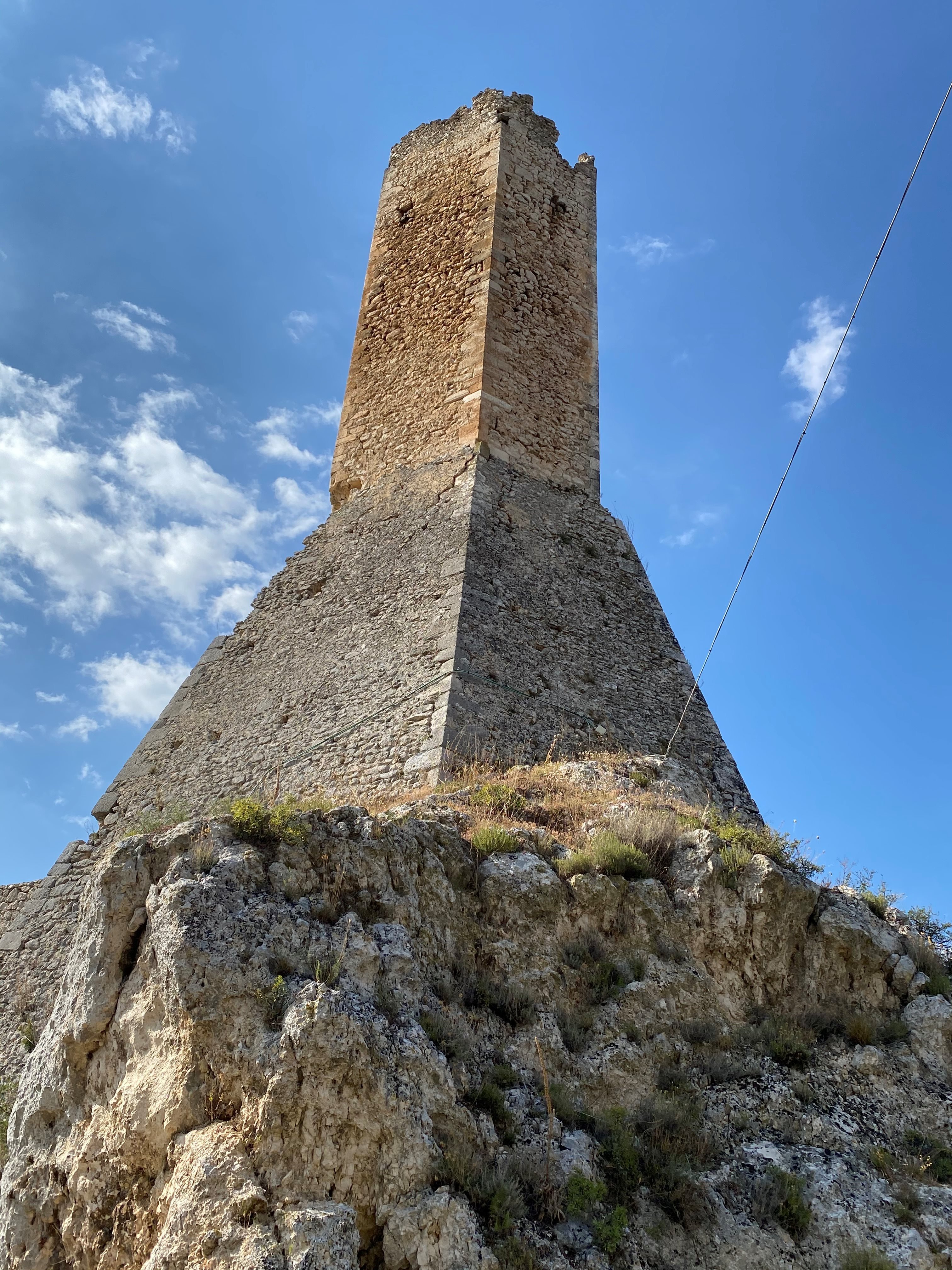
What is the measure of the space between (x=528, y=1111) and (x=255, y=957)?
52.8 inches

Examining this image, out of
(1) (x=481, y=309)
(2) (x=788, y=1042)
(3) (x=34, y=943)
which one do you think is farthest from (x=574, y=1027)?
(1) (x=481, y=309)

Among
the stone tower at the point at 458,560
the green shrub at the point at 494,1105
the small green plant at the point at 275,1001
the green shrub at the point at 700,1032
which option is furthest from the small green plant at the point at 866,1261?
the stone tower at the point at 458,560

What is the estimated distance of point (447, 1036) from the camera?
410 centimetres

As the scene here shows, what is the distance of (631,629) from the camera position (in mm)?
10164

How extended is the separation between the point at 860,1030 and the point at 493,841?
2.11 meters

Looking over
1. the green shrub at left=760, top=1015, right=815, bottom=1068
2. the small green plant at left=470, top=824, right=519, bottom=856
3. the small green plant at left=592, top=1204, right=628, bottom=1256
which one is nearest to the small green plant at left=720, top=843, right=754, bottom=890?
the green shrub at left=760, top=1015, right=815, bottom=1068

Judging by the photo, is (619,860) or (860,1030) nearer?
(860,1030)

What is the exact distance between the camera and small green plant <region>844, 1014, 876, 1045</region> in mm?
4805

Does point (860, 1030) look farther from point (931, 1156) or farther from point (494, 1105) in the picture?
point (494, 1105)

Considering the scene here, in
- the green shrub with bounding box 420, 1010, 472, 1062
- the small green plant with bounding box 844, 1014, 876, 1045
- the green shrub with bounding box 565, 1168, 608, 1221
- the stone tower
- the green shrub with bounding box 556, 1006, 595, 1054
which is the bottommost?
the green shrub with bounding box 565, 1168, 608, 1221

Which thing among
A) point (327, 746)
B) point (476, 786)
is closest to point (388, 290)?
point (327, 746)

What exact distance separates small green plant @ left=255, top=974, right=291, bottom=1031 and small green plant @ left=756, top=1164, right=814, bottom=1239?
82.3 inches

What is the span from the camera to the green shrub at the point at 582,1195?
12.1 feet

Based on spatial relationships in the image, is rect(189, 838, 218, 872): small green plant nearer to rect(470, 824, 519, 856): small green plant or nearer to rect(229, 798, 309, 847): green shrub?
rect(229, 798, 309, 847): green shrub
